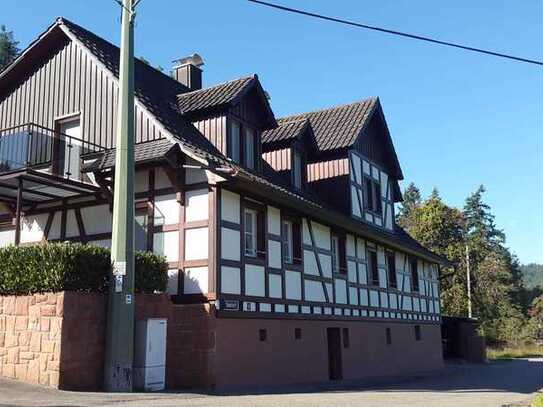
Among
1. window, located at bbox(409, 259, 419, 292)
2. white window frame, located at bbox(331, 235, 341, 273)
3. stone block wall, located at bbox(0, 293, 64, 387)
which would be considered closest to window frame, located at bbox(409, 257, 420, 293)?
window, located at bbox(409, 259, 419, 292)

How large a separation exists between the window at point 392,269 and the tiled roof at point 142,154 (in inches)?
505

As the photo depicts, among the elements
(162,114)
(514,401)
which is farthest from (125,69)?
(514,401)

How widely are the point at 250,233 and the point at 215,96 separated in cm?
404

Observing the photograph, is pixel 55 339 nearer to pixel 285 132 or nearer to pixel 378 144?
pixel 285 132

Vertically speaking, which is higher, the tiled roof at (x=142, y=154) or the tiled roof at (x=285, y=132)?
the tiled roof at (x=285, y=132)

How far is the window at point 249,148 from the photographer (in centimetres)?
1806

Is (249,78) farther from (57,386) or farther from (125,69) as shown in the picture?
(57,386)

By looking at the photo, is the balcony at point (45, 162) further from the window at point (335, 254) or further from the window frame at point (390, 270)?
the window frame at point (390, 270)

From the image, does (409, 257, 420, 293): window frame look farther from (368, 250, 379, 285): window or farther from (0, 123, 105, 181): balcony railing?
(0, 123, 105, 181): balcony railing

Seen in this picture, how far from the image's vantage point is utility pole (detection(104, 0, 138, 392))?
37.7ft

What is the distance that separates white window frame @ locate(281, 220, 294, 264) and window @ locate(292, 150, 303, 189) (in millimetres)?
3035

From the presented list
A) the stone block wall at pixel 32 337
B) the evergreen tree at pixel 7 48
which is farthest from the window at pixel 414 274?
the evergreen tree at pixel 7 48

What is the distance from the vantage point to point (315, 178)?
2339 centimetres

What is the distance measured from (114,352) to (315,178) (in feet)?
43.3
